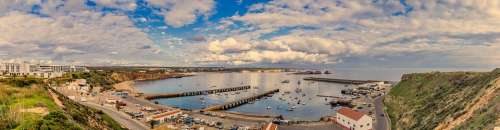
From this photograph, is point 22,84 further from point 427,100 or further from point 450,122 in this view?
point 427,100

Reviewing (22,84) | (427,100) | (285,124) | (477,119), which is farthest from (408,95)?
(22,84)

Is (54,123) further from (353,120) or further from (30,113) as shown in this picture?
(353,120)

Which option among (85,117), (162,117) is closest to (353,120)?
(162,117)

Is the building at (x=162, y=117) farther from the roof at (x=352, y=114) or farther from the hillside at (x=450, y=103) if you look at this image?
the hillside at (x=450, y=103)

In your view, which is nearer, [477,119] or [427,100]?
[477,119]

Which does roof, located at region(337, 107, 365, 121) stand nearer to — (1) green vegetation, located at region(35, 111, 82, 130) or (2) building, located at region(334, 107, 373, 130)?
(2) building, located at region(334, 107, 373, 130)

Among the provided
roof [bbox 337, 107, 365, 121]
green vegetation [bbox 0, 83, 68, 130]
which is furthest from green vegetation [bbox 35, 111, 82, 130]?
roof [bbox 337, 107, 365, 121]
